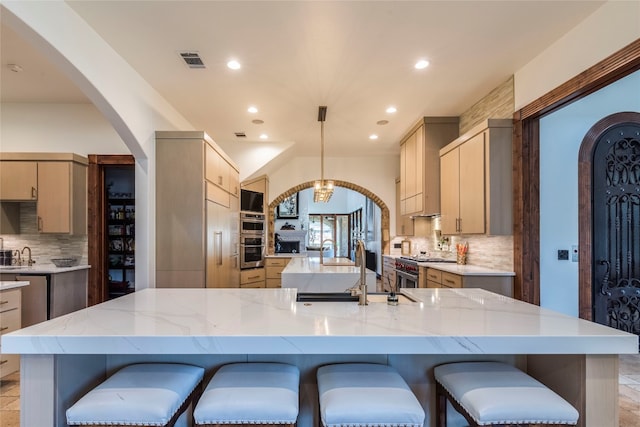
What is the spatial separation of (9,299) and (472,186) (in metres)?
4.47

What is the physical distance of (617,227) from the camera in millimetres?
3377

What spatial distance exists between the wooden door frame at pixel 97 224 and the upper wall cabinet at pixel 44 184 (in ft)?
0.70

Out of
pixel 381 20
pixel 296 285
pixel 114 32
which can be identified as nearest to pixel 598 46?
pixel 381 20

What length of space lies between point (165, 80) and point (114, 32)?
32.7 inches

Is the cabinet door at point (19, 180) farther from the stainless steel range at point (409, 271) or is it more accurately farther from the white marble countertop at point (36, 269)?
the stainless steel range at point (409, 271)

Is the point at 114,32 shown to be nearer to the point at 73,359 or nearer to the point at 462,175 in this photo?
the point at 73,359

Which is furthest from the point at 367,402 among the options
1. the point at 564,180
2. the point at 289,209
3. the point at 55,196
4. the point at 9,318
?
the point at 289,209

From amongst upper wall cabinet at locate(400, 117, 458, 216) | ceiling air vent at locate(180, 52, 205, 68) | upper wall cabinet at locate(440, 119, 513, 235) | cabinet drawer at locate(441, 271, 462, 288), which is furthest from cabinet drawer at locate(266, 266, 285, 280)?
ceiling air vent at locate(180, 52, 205, 68)

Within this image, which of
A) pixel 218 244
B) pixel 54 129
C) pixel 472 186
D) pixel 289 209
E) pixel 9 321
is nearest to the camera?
pixel 9 321

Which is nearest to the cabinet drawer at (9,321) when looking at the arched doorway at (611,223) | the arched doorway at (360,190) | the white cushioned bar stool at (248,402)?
the white cushioned bar stool at (248,402)

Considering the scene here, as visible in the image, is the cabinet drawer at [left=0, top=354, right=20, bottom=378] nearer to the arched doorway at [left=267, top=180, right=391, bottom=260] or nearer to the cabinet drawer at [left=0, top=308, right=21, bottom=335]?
the cabinet drawer at [left=0, top=308, right=21, bottom=335]

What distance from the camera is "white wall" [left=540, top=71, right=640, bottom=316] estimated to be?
3285 mm

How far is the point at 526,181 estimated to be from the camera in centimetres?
322

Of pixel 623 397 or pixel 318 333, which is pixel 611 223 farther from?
pixel 318 333
